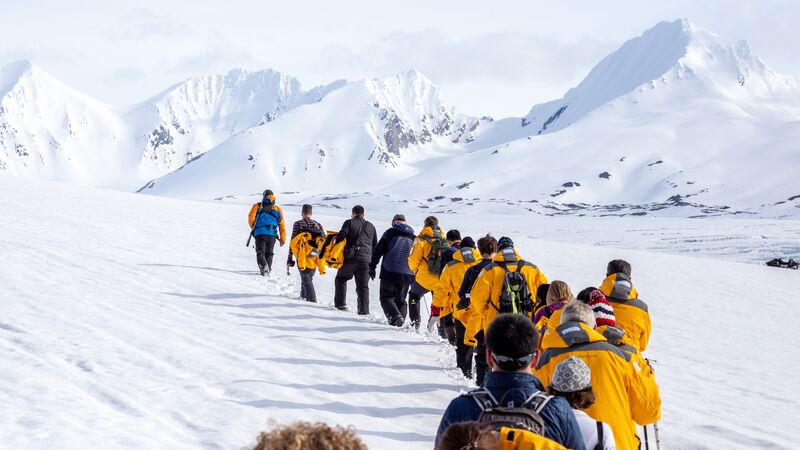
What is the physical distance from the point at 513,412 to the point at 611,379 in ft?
4.74

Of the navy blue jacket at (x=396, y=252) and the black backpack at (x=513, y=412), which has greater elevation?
the navy blue jacket at (x=396, y=252)

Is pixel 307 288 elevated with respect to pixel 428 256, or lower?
lower

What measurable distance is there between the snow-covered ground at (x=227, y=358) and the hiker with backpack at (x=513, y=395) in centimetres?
303

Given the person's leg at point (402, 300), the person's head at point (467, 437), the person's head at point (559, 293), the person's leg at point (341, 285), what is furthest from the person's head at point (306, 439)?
the person's leg at point (341, 285)

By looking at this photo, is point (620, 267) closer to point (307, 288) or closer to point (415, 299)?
point (415, 299)

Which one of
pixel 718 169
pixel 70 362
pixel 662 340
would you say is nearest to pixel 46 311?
pixel 70 362

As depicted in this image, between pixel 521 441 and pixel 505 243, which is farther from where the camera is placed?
pixel 505 243

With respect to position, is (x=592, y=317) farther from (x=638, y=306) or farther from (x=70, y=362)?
(x=70, y=362)

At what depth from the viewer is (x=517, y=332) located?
3.41 metres

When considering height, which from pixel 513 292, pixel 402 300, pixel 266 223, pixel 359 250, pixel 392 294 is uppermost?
pixel 266 223

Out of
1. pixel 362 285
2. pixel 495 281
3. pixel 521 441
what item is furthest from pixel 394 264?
pixel 521 441

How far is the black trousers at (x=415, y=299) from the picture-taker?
35.5ft

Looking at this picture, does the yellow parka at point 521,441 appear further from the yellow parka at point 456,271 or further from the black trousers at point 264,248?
the black trousers at point 264,248

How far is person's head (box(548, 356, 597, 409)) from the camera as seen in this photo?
362 cm
